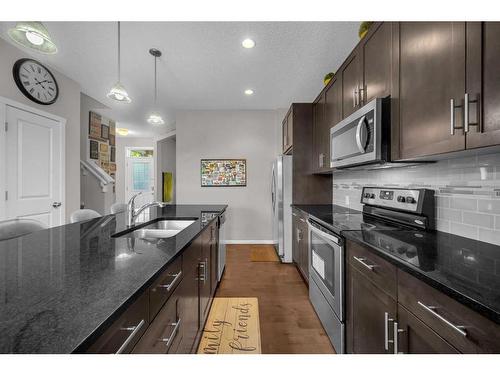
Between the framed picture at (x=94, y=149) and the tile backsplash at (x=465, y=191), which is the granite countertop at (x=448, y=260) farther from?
the framed picture at (x=94, y=149)

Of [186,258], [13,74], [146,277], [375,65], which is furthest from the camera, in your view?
[13,74]

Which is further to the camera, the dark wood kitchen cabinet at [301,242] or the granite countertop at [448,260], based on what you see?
the dark wood kitchen cabinet at [301,242]

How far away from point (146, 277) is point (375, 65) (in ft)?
6.08

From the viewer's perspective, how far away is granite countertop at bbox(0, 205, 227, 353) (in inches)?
18.2

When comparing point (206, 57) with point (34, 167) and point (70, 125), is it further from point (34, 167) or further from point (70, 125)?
point (34, 167)

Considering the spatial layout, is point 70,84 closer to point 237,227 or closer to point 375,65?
point 237,227

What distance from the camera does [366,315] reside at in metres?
1.23

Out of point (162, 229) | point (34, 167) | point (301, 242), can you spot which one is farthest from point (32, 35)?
point (301, 242)

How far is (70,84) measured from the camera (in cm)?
349

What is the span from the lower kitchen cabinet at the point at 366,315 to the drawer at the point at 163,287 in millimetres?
936

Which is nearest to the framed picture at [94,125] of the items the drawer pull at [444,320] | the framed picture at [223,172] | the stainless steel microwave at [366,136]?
the framed picture at [223,172]

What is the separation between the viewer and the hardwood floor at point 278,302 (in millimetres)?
1742

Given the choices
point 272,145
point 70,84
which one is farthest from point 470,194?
point 70,84

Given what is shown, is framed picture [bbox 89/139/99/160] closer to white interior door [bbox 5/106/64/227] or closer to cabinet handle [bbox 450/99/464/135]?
white interior door [bbox 5/106/64/227]
